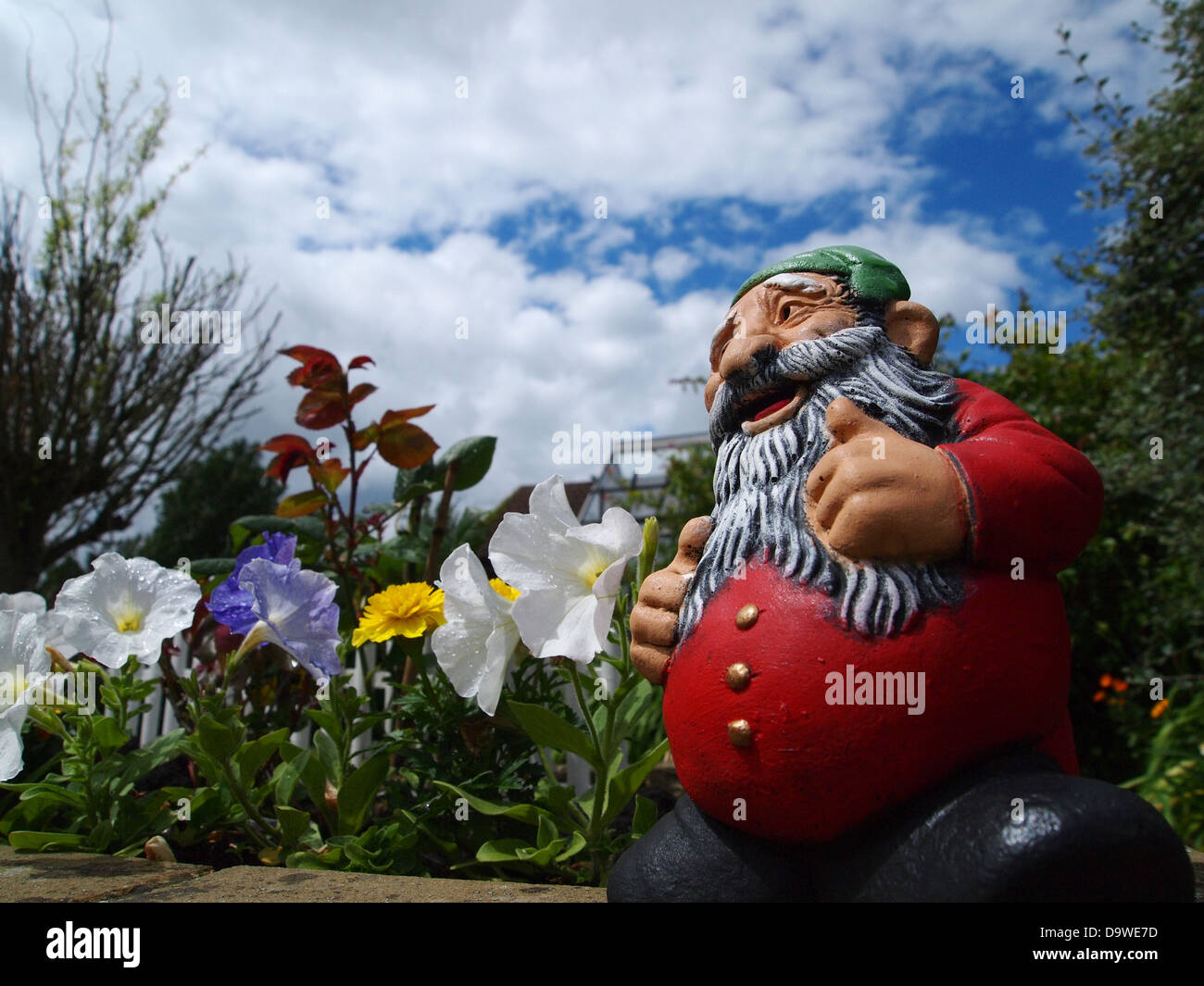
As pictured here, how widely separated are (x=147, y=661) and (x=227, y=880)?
61cm

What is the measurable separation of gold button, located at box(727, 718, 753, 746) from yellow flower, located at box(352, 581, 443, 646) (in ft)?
3.13

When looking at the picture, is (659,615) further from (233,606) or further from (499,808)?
(233,606)

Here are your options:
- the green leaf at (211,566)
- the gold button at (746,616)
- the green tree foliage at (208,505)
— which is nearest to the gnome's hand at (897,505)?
the gold button at (746,616)

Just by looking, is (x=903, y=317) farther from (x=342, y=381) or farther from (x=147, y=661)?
(x=147, y=661)

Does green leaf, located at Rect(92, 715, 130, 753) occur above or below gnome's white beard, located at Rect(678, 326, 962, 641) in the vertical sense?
below

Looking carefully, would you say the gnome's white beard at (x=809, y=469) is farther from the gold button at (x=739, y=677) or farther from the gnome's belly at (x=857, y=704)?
the gold button at (x=739, y=677)

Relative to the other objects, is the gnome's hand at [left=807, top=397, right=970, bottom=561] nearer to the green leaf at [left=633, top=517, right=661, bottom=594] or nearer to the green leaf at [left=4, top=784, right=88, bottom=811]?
the green leaf at [left=633, top=517, right=661, bottom=594]

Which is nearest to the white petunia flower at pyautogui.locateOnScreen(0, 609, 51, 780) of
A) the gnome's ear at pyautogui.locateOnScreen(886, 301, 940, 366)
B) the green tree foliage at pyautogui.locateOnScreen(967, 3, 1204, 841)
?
the gnome's ear at pyautogui.locateOnScreen(886, 301, 940, 366)

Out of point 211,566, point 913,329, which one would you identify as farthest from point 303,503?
point 913,329

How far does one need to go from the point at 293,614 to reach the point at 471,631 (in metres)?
0.50

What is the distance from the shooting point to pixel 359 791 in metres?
2.14

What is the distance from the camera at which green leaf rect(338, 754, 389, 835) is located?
213 centimetres

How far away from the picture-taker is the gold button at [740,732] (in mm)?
1417
